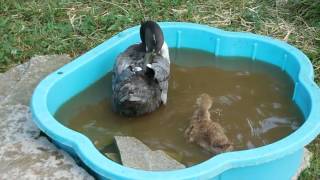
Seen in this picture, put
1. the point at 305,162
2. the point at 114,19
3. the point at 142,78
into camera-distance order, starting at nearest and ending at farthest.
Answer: the point at 305,162
the point at 142,78
the point at 114,19

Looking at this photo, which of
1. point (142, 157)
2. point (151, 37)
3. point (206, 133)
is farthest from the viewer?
point (151, 37)

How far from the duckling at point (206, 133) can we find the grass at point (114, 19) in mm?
1570

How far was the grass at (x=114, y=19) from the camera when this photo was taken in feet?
18.4

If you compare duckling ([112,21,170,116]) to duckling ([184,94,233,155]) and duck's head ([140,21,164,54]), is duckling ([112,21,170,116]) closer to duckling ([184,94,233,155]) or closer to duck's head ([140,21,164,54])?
duck's head ([140,21,164,54])

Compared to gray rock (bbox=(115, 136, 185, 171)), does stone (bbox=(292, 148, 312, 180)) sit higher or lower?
lower

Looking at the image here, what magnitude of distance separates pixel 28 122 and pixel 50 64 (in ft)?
3.09

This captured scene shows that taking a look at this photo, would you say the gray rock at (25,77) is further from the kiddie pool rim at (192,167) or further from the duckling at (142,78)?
the duckling at (142,78)

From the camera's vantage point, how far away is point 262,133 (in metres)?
4.33

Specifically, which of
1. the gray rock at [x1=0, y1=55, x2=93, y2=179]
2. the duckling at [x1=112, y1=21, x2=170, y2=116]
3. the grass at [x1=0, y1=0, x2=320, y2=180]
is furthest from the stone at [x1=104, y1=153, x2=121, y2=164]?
the grass at [x1=0, y1=0, x2=320, y2=180]

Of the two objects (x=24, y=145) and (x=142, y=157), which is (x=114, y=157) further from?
(x=24, y=145)

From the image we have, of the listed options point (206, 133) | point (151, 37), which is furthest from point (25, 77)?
point (206, 133)

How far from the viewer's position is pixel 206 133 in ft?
13.4

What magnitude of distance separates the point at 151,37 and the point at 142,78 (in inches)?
19.0

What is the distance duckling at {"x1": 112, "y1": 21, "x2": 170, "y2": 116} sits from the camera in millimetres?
4324
